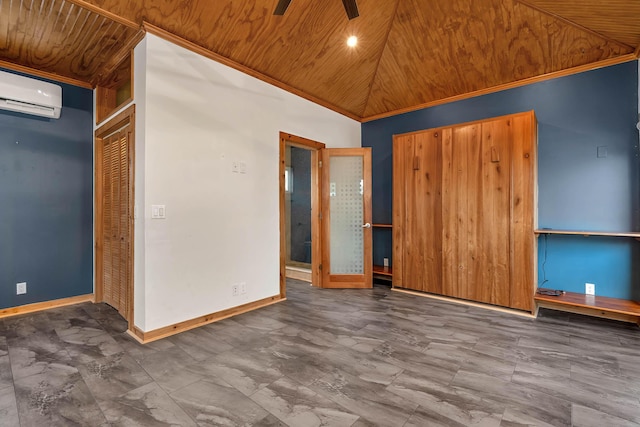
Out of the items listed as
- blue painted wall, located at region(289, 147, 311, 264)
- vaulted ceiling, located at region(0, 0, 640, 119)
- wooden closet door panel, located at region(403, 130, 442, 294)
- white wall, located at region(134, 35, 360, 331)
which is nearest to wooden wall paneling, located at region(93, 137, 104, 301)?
vaulted ceiling, located at region(0, 0, 640, 119)

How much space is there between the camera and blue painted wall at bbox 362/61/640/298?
10.3 ft

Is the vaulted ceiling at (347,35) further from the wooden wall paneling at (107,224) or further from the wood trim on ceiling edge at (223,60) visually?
the wooden wall paneling at (107,224)

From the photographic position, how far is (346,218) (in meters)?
4.57

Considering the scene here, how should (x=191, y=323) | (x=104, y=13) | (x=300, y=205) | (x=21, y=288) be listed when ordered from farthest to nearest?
(x=300, y=205) < (x=21, y=288) < (x=191, y=323) < (x=104, y=13)

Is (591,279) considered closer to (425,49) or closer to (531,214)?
(531,214)

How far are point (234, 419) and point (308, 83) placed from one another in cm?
382

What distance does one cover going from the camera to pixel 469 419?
1629 millimetres

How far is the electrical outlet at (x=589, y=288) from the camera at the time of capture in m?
3.30

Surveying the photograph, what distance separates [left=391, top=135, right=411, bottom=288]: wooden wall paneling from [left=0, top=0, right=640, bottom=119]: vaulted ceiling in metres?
0.99

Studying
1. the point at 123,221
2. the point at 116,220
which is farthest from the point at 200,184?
the point at 116,220

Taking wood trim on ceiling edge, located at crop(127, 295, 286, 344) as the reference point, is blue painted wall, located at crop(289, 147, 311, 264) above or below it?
above

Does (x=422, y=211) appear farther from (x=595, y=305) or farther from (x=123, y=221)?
(x=123, y=221)

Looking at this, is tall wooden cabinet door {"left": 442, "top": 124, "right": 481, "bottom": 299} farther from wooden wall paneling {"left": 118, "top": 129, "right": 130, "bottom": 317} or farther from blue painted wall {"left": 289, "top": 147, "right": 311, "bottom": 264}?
wooden wall paneling {"left": 118, "top": 129, "right": 130, "bottom": 317}

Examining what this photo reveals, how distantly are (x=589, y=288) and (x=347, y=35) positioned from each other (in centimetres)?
404
